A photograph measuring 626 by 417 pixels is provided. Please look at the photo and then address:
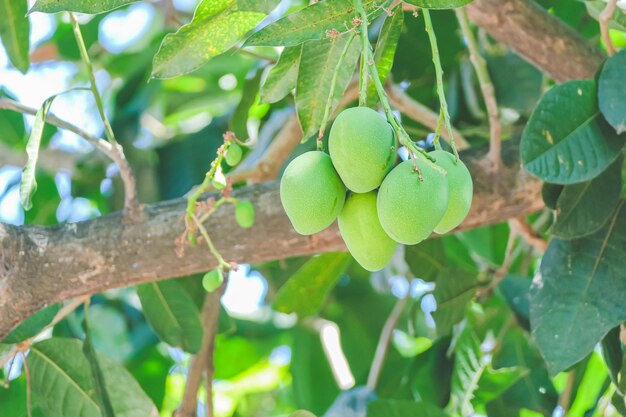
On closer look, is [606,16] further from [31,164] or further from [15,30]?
[15,30]

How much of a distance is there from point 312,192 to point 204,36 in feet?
0.97

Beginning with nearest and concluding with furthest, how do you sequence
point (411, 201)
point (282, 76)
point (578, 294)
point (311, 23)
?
point (411, 201) → point (311, 23) → point (282, 76) → point (578, 294)

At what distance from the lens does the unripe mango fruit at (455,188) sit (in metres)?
0.91

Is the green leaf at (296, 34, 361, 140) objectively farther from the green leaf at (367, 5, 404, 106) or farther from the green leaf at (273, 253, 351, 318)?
the green leaf at (273, 253, 351, 318)

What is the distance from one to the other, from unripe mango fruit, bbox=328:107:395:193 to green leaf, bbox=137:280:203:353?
0.76m

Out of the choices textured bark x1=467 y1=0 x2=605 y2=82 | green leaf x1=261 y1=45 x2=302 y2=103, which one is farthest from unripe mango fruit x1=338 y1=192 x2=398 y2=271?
textured bark x1=467 y1=0 x2=605 y2=82

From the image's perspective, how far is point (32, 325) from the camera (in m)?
1.40

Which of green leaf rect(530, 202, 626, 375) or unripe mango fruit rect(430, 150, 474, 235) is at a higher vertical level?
unripe mango fruit rect(430, 150, 474, 235)

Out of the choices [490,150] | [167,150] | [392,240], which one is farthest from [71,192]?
[392,240]

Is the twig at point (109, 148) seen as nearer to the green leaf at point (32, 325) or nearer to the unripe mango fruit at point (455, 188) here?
the green leaf at point (32, 325)

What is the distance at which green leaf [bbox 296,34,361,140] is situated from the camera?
1130mm

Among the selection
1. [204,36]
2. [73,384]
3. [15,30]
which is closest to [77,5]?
[204,36]

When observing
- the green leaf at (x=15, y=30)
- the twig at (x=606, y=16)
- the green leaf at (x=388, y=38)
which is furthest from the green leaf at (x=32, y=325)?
the twig at (x=606, y=16)

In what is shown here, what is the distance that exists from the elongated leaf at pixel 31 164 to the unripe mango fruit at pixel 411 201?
0.49 meters
